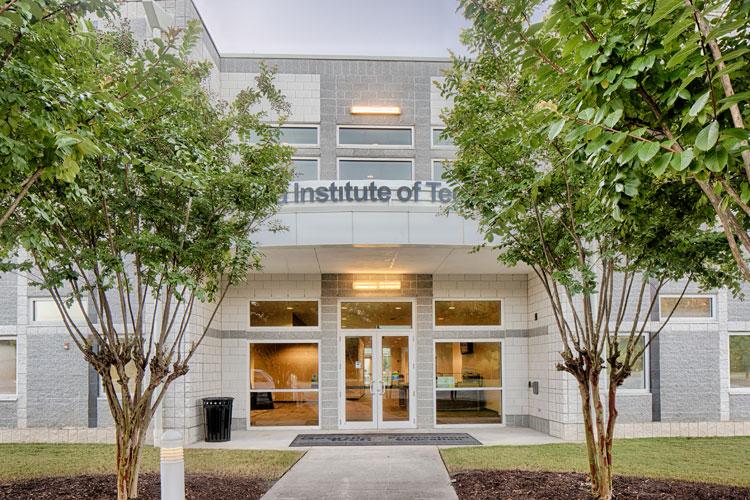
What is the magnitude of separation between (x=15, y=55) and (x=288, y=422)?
460 inches

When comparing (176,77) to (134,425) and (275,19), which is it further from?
(275,19)

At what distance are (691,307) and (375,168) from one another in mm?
7855

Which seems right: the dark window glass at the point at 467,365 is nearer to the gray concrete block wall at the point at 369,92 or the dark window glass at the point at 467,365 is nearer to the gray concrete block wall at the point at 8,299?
the gray concrete block wall at the point at 369,92

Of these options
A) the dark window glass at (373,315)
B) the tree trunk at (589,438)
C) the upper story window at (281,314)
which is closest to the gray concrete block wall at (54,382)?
the upper story window at (281,314)

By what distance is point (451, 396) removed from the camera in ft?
48.0

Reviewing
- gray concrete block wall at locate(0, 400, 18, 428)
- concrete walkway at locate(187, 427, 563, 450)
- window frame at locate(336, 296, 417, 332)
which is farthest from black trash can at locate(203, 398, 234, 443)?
gray concrete block wall at locate(0, 400, 18, 428)

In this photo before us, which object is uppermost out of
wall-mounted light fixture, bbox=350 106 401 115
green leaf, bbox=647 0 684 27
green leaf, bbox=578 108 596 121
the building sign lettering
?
wall-mounted light fixture, bbox=350 106 401 115

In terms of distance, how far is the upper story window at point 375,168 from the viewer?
15266mm

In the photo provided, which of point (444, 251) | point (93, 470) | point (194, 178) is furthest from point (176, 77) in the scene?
point (444, 251)

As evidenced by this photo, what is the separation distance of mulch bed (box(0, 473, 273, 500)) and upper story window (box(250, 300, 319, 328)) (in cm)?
637

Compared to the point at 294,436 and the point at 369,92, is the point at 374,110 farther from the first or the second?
the point at 294,436

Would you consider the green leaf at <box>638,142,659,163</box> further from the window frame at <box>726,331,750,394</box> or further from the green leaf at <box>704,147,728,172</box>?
the window frame at <box>726,331,750,394</box>

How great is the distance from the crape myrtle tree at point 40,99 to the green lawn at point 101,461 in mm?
5893

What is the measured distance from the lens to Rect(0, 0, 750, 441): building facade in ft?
40.0
